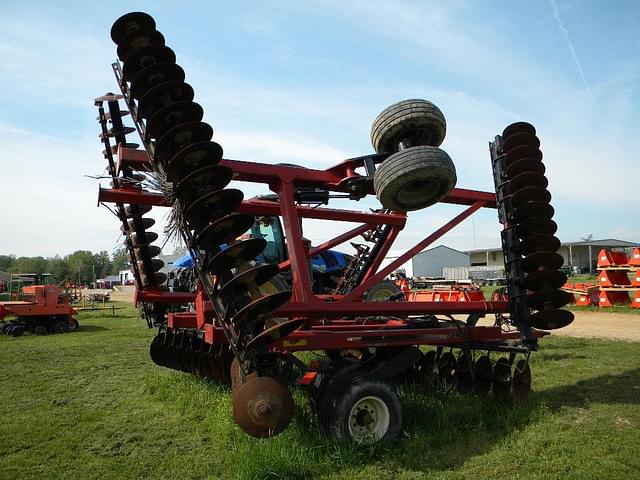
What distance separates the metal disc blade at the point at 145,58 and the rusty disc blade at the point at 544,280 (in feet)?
13.6

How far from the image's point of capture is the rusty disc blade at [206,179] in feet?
12.3

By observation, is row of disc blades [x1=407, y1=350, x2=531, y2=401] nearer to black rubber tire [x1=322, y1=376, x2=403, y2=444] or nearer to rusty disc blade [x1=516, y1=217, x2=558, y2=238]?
rusty disc blade [x1=516, y1=217, x2=558, y2=238]

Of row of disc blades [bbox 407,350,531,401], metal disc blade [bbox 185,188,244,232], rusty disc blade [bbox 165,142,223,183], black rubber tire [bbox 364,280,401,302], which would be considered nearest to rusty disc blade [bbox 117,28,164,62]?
rusty disc blade [bbox 165,142,223,183]

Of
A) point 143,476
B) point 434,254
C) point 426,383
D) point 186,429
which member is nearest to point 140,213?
point 186,429

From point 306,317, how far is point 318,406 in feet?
2.48

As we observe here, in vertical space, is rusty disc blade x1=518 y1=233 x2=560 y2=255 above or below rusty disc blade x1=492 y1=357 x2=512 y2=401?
above

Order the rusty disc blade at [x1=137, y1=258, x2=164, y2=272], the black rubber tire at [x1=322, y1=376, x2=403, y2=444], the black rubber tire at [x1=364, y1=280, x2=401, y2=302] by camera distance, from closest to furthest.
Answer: the black rubber tire at [x1=322, y1=376, x2=403, y2=444], the rusty disc blade at [x1=137, y1=258, x2=164, y2=272], the black rubber tire at [x1=364, y1=280, x2=401, y2=302]

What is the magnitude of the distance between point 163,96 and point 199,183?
2.57ft

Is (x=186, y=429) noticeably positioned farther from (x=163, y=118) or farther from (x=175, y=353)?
(x=163, y=118)

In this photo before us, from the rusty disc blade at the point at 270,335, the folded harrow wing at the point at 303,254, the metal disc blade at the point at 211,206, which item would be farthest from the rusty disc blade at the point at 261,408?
the metal disc blade at the point at 211,206

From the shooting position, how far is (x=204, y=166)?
12.7 ft

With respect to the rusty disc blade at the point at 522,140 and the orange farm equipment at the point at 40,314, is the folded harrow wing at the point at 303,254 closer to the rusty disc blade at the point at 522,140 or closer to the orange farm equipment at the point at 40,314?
the rusty disc blade at the point at 522,140

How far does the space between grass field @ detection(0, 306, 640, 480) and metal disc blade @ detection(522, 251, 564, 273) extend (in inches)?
56.2

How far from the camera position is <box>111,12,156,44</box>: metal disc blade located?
13.2 feet
